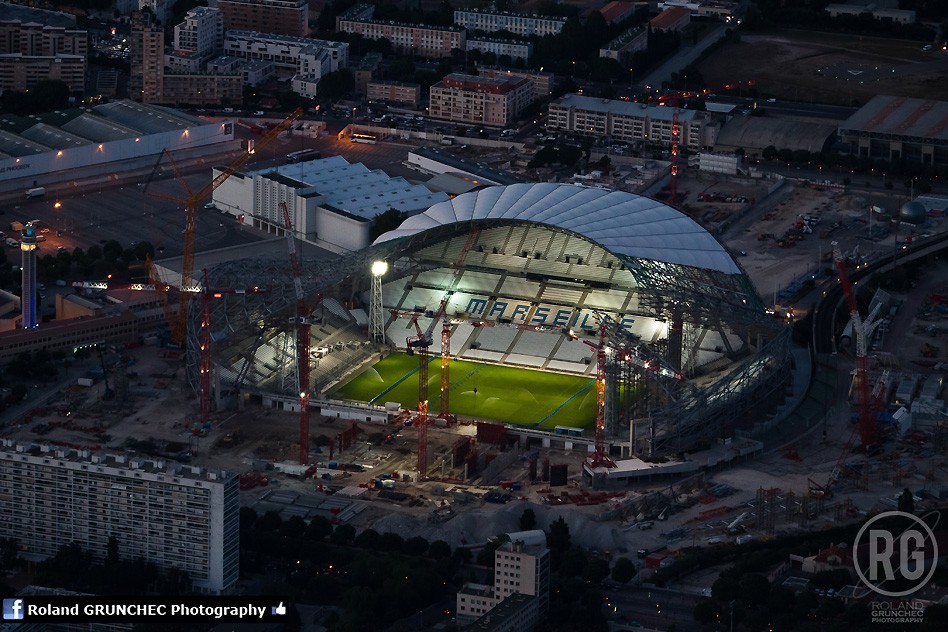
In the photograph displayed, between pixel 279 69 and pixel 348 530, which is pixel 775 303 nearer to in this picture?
pixel 348 530

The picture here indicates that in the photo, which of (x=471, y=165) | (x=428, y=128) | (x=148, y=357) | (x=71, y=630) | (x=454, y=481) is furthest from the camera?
(x=428, y=128)

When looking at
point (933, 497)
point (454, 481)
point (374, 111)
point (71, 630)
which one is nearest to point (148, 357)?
point (454, 481)

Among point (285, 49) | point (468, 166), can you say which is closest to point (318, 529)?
point (468, 166)

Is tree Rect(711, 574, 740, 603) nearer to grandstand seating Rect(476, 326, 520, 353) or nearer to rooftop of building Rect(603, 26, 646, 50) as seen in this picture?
grandstand seating Rect(476, 326, 520, 353)

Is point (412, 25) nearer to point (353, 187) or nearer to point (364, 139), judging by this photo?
point (364, 139)

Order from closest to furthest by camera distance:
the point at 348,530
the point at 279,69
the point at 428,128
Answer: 1. the point at 348,530
2. the point at 428,128
3. the point at 279,69

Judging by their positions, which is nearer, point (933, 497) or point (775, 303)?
point (933, 497)

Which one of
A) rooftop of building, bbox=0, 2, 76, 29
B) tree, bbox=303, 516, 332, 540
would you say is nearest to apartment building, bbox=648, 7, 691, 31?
rooftop of building, bbox=0, 2, 76, 29
